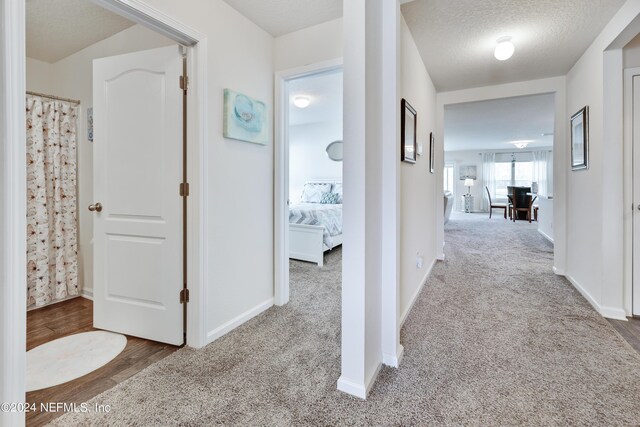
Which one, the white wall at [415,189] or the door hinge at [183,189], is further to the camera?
the white wall at [415,189]

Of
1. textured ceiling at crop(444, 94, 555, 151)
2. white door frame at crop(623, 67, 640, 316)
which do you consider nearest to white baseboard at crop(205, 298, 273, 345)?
white door frame at crop(623, 67, 640, 316)

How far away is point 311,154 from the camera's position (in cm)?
673

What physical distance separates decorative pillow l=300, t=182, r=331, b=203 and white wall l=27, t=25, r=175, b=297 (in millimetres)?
3765

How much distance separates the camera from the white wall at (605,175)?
2342 millimetres

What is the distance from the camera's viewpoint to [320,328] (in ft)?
7.29

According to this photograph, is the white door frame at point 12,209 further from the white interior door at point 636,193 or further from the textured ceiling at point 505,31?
A: the white interior door at point 636,193

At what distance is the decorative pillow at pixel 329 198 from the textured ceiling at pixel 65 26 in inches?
154

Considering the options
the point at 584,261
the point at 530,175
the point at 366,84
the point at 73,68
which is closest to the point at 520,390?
the point at 366,84

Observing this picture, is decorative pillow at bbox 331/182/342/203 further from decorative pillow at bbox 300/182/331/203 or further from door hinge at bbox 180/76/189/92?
door hinge at bbox 180/76/189/92

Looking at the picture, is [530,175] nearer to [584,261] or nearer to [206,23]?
[584,261]

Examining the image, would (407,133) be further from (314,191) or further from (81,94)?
(314,191)

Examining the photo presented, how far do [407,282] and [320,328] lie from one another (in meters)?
0.79

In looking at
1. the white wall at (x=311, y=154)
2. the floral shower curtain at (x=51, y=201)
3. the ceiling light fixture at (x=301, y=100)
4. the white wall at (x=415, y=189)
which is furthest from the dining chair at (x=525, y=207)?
the floral shower curtain at (x=51, y=201)

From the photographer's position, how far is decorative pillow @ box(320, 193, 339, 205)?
18.5ft
